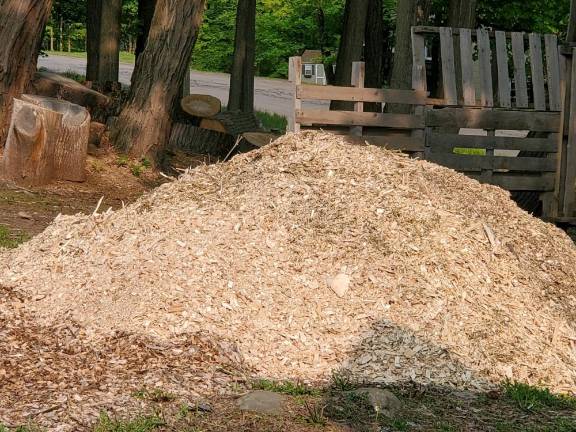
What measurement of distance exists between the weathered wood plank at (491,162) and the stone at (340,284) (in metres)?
5.11

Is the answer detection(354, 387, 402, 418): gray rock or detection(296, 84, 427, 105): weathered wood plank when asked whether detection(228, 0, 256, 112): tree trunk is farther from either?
detection(354, 387, 402, 418): gray rock

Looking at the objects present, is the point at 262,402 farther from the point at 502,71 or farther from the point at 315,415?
the point at 502,71

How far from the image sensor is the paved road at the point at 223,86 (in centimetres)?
2945

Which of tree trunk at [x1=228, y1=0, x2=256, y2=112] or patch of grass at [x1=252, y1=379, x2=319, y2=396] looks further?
tree trunk at [x1=228, y1=0, x2=256, y2=112]

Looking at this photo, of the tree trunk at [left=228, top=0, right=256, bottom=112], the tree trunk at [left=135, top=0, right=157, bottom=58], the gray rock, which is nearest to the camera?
the gray rock

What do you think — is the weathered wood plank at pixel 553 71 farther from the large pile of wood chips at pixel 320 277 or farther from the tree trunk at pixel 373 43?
the tree trunk at pixel 373 43

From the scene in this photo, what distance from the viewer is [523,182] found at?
11.7 metres

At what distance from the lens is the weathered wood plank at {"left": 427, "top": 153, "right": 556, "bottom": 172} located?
11.3 m

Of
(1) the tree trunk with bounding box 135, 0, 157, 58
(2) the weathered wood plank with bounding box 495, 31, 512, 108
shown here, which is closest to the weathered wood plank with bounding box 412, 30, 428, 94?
(2) the weathered wood plank with bounding box 495, 31, 512, 108

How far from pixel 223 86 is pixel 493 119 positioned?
25023 millimetres

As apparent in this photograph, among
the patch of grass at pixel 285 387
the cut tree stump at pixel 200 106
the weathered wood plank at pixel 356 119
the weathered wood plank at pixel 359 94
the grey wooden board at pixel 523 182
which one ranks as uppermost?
the weathered wood plank at pixel 359 94

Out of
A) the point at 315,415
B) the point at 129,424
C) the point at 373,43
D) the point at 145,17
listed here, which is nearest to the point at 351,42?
the point at 373,43

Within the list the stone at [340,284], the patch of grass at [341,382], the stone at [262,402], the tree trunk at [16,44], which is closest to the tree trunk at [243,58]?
the tree trunk at [16,44]

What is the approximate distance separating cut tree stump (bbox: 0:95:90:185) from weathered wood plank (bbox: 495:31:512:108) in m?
4.64
